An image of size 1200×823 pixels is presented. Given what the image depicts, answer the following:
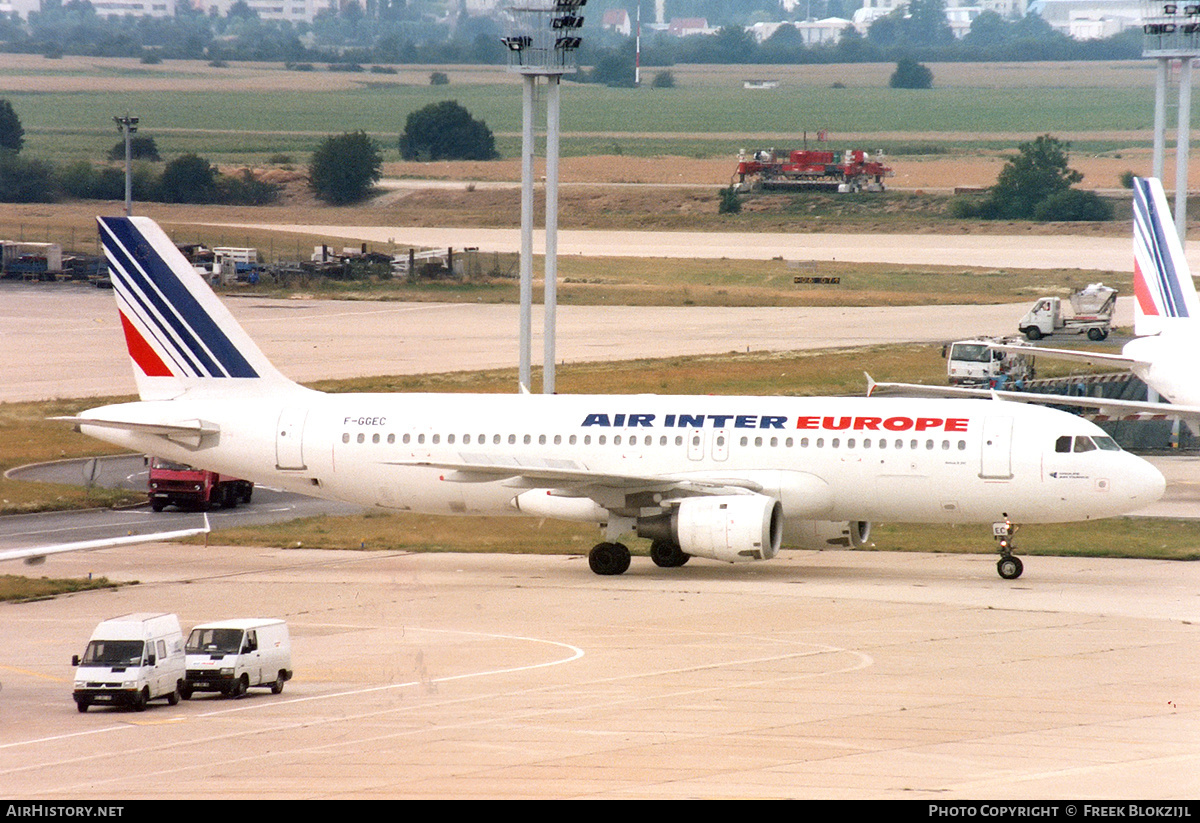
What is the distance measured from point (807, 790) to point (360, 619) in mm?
16492

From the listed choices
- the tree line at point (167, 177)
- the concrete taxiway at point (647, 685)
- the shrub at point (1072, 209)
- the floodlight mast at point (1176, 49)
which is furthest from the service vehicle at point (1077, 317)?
the tree line at point (167, 177)

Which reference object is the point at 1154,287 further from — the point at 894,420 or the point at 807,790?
the point at 807,790

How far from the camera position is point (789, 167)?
17162 cm

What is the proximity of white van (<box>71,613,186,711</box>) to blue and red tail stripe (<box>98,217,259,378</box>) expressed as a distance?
16.8 meters

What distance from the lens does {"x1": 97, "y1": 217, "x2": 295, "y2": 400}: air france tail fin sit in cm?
4359

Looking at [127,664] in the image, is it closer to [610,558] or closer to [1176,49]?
[610,558]

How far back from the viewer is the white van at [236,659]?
92.3 ft

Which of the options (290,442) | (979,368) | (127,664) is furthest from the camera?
(979,368)

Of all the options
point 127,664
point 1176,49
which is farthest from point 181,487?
point 1176,49

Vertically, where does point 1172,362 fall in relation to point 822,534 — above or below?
above

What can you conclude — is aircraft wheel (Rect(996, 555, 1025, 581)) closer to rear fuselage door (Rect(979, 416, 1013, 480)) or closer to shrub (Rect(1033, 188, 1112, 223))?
rear fuselage door (Rect(979, 416, 1013, 480))

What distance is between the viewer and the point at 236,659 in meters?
28.1

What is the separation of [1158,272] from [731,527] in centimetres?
2273

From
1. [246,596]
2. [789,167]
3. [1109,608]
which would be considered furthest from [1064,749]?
[789,167]
